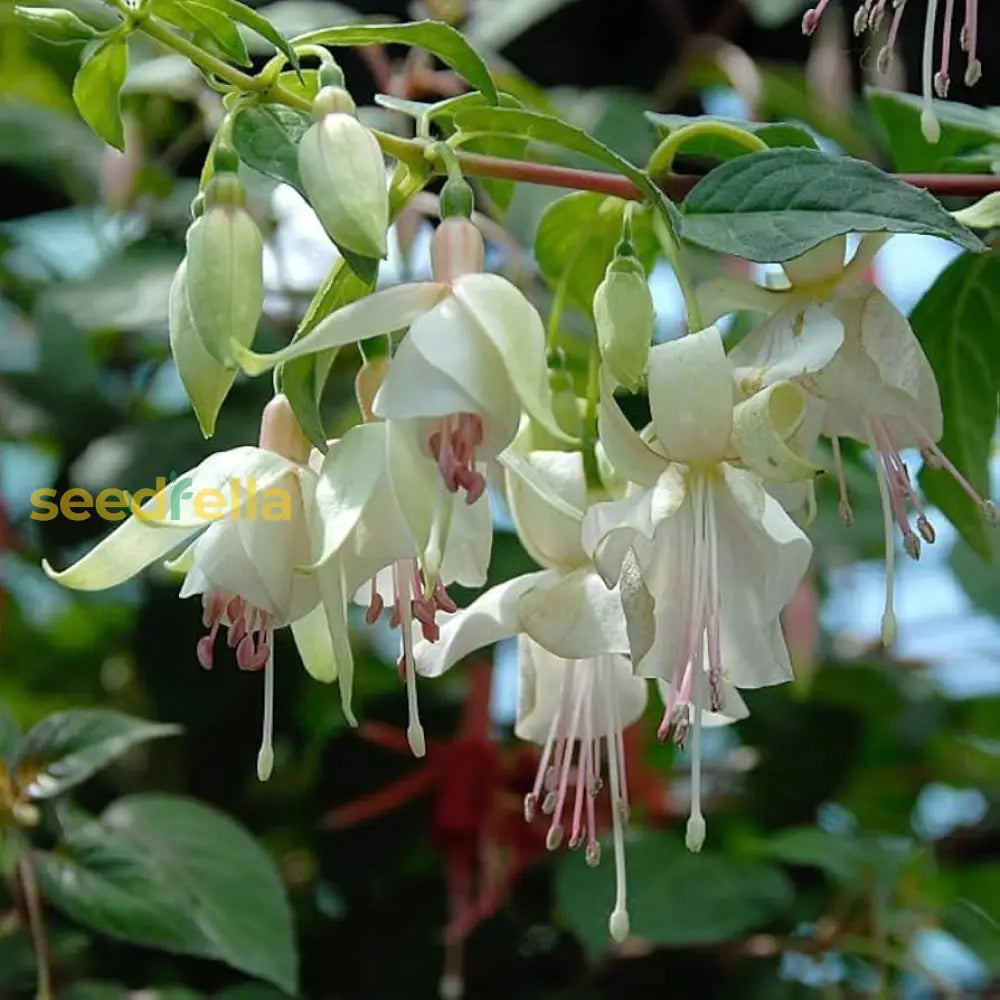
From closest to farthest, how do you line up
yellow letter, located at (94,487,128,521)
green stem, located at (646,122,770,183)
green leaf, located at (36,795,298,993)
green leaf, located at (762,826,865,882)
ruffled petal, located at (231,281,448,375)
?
1. ruffled petal, located at (231,281,448,375)
2. green stem, located at (646,122,770,183)
3. green leaf, located at (36,795,298,993)
4. green leaf, located at (762,826,865,882)
5. yellow letter, located at (94,487,128,521)

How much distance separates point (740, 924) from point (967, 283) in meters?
0.41

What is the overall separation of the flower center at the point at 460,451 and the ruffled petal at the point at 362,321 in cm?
4

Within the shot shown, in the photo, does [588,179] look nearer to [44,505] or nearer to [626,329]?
[626,329]

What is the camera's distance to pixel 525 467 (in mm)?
571

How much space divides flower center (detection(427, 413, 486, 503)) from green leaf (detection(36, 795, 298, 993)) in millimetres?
319

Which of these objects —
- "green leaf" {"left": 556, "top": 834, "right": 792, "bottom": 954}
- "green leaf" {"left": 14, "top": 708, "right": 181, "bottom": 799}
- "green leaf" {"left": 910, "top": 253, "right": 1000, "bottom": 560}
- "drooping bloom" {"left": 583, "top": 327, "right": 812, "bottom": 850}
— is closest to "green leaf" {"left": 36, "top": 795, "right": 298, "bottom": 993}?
"green leaf" {"left": 14, "top": 708, "right": 181, "bottom": 799}

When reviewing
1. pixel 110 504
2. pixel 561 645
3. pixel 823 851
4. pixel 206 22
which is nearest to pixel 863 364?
pixel 561 645

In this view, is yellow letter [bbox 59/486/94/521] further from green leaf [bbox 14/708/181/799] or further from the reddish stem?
the reddish stem

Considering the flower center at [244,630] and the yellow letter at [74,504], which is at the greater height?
the flower center at [244,630]

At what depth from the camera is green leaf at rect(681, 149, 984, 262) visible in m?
0.50

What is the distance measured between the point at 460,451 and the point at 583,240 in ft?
0.59

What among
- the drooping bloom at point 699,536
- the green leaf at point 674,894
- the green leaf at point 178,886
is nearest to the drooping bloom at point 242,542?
the drooping bloom at point 699,536

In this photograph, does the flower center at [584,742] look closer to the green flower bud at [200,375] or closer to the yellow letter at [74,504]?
the green flower bud at [200,375]

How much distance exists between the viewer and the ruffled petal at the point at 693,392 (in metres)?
0.53
